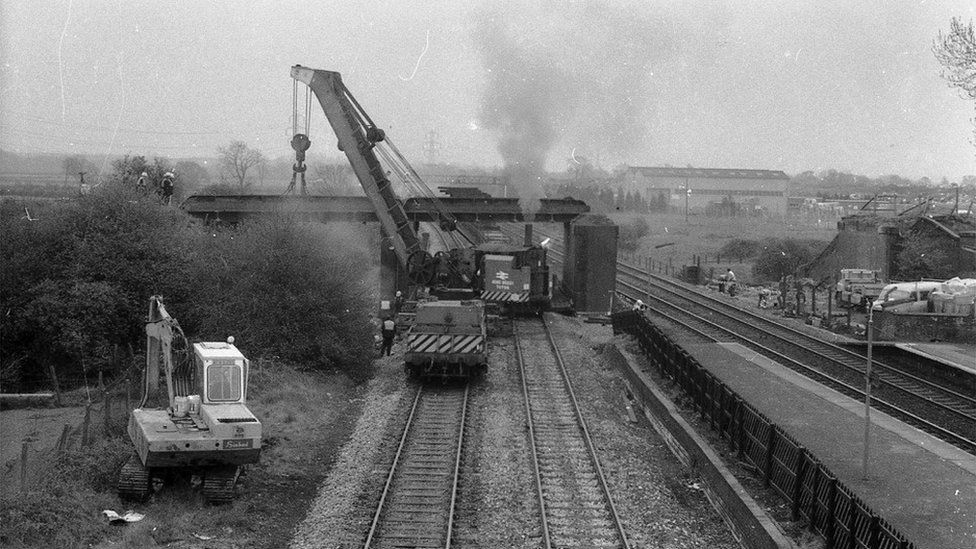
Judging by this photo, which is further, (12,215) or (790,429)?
(12,215)

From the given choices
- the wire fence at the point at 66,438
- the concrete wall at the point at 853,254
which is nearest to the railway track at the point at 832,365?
the concrete wall at the point at 853,254

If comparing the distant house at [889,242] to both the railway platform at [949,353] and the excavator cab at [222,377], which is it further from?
the excavator cab at [222,377]

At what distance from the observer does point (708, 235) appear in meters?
84.8

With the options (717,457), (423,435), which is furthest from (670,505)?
(423,435)

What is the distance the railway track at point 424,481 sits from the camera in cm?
1434

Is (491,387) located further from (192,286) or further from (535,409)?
(192,286)

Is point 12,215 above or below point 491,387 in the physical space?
above

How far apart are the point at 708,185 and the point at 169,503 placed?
12947 cm

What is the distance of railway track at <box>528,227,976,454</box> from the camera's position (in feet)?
68.1

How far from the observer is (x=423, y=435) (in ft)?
66.8

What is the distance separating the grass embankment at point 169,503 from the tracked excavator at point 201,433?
0.95 feet

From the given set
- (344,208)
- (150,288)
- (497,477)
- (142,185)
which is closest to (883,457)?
(497,477)

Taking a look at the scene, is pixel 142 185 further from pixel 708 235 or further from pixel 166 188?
pixel 708 235

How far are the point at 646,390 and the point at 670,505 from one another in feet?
23.7
